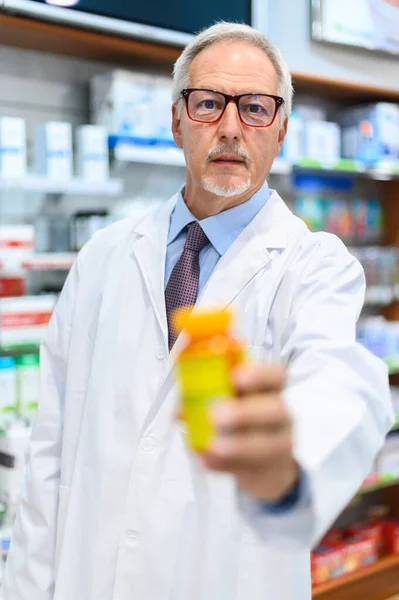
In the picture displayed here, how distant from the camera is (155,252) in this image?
1679 millimetres

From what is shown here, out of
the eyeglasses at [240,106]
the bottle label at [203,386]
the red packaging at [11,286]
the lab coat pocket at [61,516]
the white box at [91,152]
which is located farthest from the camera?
the white box at [91,152]

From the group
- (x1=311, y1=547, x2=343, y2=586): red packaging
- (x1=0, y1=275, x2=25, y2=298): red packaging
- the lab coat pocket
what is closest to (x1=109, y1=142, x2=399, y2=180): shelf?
(x1=0, y1=275, x2=25, y2=298): red packaging

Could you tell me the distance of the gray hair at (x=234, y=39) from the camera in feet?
5.22

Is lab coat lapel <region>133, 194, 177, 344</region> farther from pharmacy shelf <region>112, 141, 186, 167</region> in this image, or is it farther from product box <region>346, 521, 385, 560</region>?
product box <region>346, 521, 385, 560</region>

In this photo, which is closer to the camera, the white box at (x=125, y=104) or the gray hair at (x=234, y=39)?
the gray hair at (x=234, y=39)

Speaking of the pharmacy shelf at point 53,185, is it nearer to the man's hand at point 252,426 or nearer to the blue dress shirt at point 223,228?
the blue dress shirt at point 223,228

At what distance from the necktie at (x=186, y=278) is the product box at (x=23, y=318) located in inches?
39.1

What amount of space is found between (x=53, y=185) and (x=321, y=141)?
1531 mm

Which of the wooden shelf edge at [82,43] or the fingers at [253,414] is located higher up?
the wooden shelf edge at [82,43]

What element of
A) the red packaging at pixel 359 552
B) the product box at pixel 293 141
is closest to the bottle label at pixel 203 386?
the product box at pixel 293 141

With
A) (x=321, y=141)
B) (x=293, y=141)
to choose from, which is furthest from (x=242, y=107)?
(x=321, y=141)

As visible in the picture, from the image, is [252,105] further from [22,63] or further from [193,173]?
[22,63]

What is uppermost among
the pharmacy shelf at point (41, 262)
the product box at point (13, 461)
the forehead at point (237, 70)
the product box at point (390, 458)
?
the forehead at point (237, 70)

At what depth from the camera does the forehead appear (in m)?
1.55
